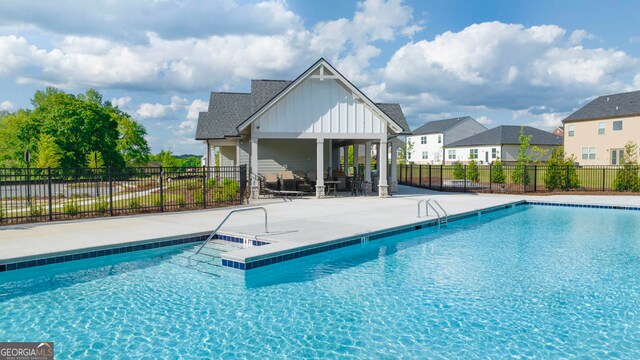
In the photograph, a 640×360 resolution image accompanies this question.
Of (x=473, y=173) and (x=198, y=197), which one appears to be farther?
(x=473, y=173)

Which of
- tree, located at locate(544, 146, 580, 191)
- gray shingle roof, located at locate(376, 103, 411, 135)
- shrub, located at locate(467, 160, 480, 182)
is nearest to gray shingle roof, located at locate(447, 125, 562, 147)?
shrub, located at locate(467, 160, 480, 182)

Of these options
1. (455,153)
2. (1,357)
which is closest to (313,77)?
(1,357)

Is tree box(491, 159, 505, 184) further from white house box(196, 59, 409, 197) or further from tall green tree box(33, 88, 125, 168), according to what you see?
tall green tree box(33, 88, 125, 168)

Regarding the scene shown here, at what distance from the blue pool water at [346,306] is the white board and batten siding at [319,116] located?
10.6 meters

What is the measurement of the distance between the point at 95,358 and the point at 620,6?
25.9 meters

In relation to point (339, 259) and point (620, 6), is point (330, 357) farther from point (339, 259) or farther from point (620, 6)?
point (620, 6)

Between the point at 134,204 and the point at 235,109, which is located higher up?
the point at 235,109

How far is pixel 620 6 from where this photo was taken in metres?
20.3

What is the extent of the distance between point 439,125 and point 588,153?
3429 centimetres

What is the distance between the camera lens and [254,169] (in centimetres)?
2000

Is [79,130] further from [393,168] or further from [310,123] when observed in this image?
[393,168]

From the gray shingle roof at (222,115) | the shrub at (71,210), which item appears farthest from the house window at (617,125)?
the shrub at (71,210)

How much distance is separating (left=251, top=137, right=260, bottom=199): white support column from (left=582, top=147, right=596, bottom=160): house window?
138 feet

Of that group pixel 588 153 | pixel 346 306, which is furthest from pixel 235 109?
pixel 588 153
